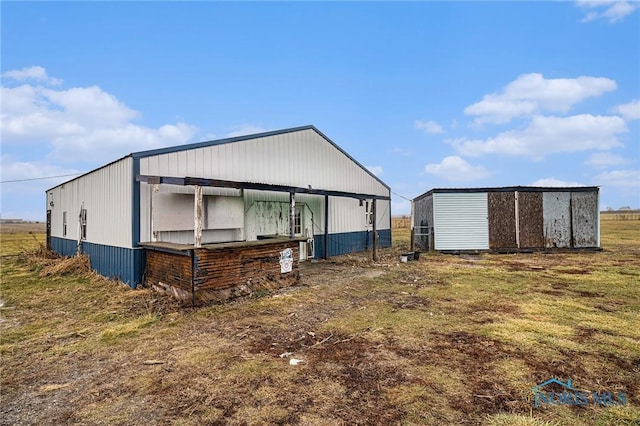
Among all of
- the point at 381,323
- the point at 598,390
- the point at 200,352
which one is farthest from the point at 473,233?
the point at 200,352

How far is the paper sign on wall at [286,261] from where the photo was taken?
9289mm

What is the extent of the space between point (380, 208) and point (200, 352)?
16084mm

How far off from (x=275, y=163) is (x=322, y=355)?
9444mm

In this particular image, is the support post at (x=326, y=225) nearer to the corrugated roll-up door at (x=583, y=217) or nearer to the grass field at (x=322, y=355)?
the grass field at (x=322, y=355)

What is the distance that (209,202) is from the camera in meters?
10.4

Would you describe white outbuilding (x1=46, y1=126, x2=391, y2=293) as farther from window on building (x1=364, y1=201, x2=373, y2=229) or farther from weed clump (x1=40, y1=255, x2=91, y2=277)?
window on building (x1=364, y1=201, x2=373, y2=229)

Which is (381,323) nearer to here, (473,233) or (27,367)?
(27,367)

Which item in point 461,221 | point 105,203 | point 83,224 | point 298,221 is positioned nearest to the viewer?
point 105,203

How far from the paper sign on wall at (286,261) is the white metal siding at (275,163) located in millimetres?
3438

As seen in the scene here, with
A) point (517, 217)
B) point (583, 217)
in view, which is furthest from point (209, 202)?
point (583, 217)

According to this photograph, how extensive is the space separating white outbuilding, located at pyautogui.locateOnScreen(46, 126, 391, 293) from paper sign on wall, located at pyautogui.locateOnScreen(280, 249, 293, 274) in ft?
1.02

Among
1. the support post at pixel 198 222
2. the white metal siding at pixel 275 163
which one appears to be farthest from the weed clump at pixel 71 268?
the support post at pixel 198 222

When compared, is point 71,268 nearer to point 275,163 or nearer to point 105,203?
point 105,203

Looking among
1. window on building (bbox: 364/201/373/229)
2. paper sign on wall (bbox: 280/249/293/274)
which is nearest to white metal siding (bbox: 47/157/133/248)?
paper sign on wall (bbox: 280/249/293/274)
